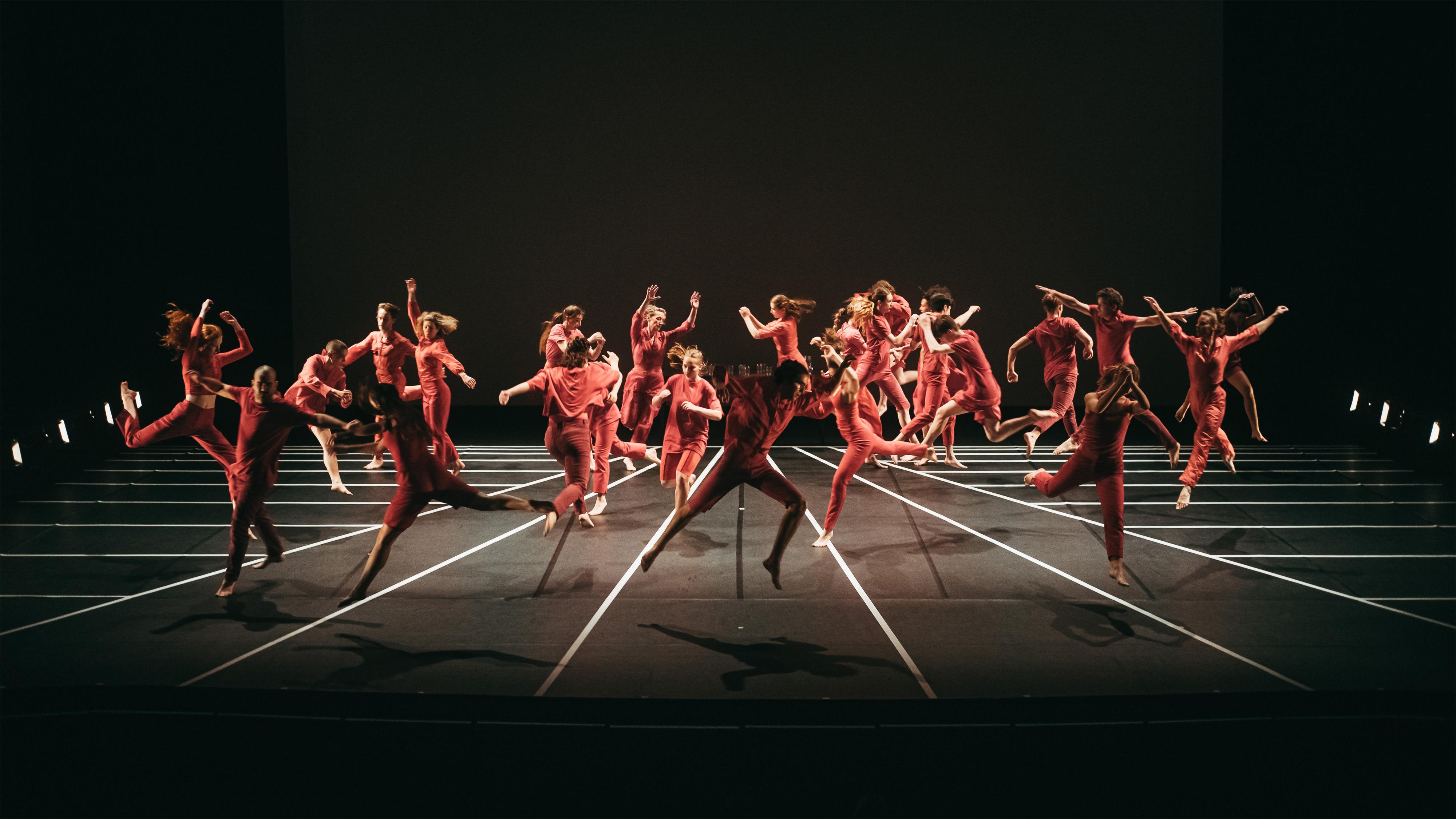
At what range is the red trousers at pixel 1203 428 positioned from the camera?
26.2 feet

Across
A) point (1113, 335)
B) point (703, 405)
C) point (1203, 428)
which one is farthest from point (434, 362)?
point (1203, 428)

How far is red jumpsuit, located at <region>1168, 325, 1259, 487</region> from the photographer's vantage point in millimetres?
8008

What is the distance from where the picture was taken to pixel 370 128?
13.8 m

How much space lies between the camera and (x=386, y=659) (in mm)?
5027

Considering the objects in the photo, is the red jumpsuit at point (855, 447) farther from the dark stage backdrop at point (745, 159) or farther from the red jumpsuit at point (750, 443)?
the dark stage backdrop at point (745, 159)

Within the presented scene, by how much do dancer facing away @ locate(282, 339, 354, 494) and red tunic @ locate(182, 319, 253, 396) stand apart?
0.80 m

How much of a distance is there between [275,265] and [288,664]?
1012 cm

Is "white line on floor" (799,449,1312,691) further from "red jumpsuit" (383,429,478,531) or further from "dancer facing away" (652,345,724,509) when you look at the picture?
"red jumpsuit" (383,429,478,531)

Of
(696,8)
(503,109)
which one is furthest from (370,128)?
(696,8)

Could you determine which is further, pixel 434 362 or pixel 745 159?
pixel 745 159

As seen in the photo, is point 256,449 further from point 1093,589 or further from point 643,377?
point 1093,589

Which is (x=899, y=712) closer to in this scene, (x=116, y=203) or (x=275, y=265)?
(x=116, y=203)

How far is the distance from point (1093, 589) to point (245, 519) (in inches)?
199

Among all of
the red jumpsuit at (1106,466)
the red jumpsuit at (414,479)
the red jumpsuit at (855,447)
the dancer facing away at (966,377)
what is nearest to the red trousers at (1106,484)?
the red jumpsuit at (1106,466)
